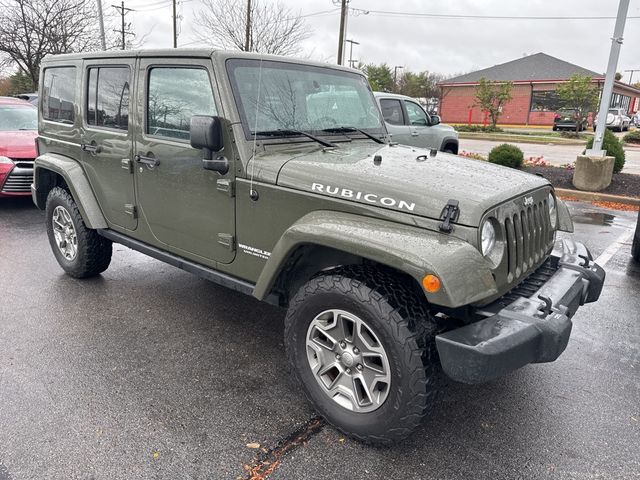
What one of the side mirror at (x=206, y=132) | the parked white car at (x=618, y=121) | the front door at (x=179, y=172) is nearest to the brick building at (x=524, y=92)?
the parked white car at (x=618, y=121)

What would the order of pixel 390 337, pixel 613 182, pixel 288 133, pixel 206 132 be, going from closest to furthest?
1. pixel 390 337
2. pixel 206 132
3. pixel 288 133
4. pixel 613 182

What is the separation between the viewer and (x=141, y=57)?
3539 mm

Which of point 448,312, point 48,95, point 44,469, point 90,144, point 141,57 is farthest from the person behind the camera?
point 48,95

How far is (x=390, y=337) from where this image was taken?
2.28m

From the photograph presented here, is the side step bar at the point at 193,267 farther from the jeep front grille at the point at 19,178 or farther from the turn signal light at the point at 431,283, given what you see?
the jeep front grille at the point at 19,178

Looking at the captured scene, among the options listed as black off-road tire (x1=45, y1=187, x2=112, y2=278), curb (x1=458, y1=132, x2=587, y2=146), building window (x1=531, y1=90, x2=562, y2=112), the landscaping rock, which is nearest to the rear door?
black off-road tire (x1=45, y1=187, x2=112, y2=278)

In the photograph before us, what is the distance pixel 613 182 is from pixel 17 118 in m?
11.2

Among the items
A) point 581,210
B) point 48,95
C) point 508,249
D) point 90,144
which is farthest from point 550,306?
point 581,210

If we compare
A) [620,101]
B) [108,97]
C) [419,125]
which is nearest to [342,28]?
[419,125]

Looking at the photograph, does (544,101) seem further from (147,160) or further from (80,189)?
(147,160)

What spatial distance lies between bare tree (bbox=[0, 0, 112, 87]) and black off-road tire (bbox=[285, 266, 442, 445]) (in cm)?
2404

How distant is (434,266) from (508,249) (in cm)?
56

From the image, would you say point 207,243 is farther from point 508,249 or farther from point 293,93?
point 508,249

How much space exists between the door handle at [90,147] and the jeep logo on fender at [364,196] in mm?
2212
